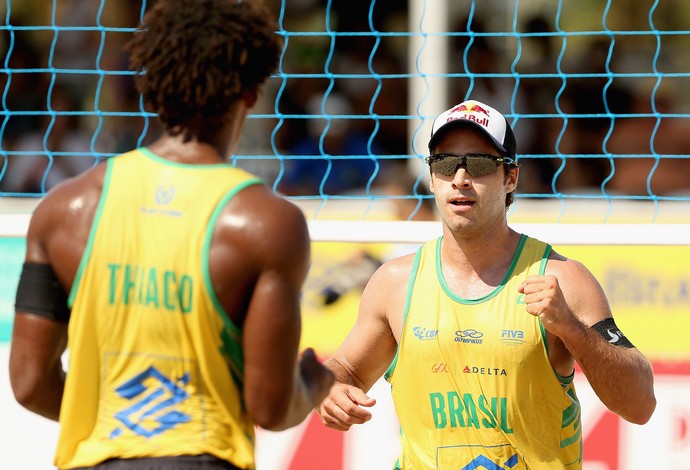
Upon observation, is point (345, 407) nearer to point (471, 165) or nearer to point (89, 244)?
point (471, 165)

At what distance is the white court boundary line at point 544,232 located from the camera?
4605mm

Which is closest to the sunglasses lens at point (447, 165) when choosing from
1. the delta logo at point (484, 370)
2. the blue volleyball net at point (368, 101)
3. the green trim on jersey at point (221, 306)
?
the delta logo at point (484, 370)

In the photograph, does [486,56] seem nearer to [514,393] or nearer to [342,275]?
[342,275]

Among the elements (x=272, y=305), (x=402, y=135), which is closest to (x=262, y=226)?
(x=272, y=305)

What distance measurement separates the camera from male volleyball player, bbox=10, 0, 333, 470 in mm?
2213

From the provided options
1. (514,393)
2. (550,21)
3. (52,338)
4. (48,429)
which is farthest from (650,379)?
(550,21)

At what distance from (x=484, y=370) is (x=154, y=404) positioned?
48.0 inches

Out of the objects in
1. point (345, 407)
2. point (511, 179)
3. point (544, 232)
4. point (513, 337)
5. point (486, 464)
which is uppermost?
point (511, 179)

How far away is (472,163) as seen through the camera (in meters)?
3.22

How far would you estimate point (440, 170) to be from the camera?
3.26m

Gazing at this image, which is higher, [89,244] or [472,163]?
[472,163]

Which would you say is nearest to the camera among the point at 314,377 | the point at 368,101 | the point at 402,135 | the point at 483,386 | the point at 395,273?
the point at 314,377

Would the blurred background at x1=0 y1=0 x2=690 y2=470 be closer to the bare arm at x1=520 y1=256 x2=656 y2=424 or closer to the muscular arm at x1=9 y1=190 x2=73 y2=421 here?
the bare arm at x1=520 y1=256 x2=656 y2=424

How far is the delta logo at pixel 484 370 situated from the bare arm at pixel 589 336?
0.53 feet
